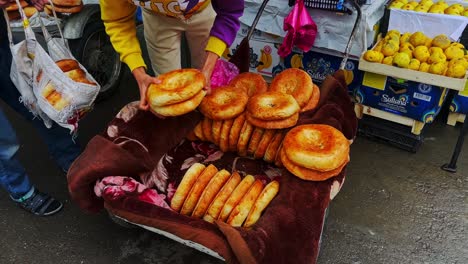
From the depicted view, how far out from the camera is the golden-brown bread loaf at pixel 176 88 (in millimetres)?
2139

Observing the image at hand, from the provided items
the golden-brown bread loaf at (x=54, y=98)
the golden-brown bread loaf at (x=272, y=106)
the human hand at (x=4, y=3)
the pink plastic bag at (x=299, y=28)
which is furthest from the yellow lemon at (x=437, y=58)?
the human hand at (x=4, y=3)

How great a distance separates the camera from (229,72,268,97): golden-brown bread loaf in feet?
8.63

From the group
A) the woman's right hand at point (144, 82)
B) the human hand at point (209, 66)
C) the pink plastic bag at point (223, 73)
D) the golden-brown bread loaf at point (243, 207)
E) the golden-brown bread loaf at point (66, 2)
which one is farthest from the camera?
the golden-brown bread loaf at point (66, 2)

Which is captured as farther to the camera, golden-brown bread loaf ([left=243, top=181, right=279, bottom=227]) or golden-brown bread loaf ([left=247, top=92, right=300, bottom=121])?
golden-brown bread loaf ([left=247, top=92, right=300, bottom=121])

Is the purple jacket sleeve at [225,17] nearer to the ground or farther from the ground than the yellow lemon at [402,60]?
farther from the ground

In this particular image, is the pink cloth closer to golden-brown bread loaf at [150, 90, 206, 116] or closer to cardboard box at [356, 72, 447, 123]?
golden-brown bread loaf at [150, 90, 206, 116]

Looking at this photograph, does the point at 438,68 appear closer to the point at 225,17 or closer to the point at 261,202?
the point at 225,17

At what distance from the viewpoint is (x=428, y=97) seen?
126 inches

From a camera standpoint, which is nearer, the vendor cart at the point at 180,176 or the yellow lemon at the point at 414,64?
the vendor cart at the point at 180,176

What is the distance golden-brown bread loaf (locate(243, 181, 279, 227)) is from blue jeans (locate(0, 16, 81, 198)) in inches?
68.6

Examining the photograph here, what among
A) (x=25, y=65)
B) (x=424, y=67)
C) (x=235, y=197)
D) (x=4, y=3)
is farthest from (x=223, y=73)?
(x=424, y=67)

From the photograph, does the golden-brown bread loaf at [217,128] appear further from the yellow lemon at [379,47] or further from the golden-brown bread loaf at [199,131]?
the yellow lemon at [379,47]

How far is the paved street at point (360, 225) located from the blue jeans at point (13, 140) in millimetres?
309

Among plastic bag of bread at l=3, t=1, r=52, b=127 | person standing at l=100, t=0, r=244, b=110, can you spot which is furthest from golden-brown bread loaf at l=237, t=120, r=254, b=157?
plastic bag of bread at l=3, t=1, r=52, b=127
